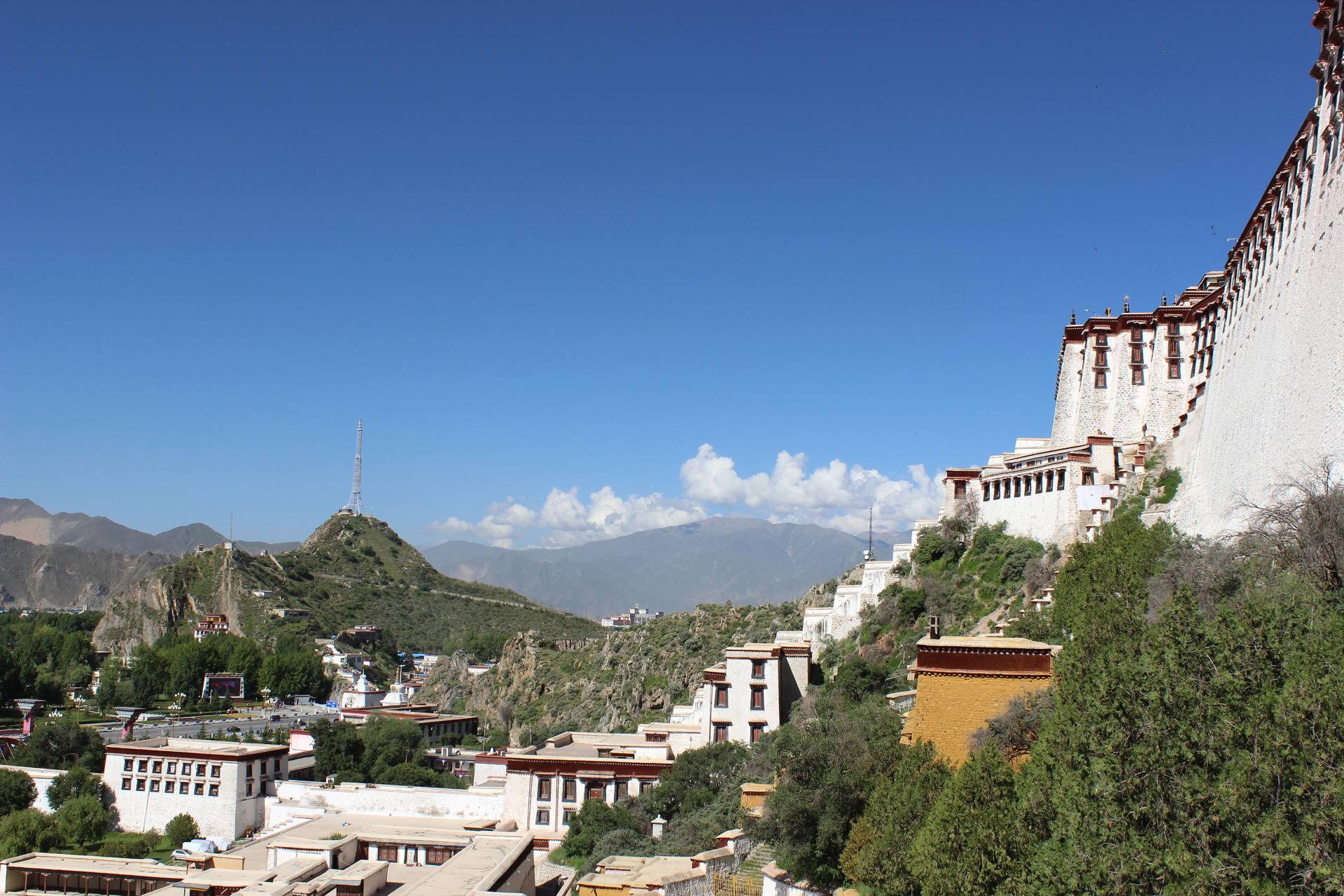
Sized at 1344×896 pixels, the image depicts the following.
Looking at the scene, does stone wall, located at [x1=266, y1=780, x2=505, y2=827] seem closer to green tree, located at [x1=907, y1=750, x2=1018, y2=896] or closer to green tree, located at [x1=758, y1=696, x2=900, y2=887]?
green tree, located at [x1=758, y1=696, x2=900, y2=887]

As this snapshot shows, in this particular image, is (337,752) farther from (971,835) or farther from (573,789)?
(971,835)

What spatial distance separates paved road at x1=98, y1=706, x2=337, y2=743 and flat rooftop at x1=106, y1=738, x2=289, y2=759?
1043cm

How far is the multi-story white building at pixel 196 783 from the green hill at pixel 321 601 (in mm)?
73841

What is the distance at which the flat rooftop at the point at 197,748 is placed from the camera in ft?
157

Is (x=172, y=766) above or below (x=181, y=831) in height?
above

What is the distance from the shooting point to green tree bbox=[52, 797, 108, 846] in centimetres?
4372

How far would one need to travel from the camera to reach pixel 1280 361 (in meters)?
25.1

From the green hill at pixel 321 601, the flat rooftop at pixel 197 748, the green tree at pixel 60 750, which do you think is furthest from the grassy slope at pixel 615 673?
the green hill at pixel 321 601

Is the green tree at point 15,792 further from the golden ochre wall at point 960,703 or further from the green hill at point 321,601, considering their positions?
the green hill at point 321,601

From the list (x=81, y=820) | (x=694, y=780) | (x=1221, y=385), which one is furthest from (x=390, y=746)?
(x=1221, y=385)

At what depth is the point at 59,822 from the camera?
44.1 meters

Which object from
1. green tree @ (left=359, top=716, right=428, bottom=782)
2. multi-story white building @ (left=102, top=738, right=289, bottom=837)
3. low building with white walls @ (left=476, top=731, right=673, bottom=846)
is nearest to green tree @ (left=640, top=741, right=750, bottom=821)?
low building with white walls @ (left=476, top=731, right=673, bottom=846)

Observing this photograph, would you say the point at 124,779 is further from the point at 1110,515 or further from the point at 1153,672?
the point at 1153,672

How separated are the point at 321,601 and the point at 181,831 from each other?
10016cm
